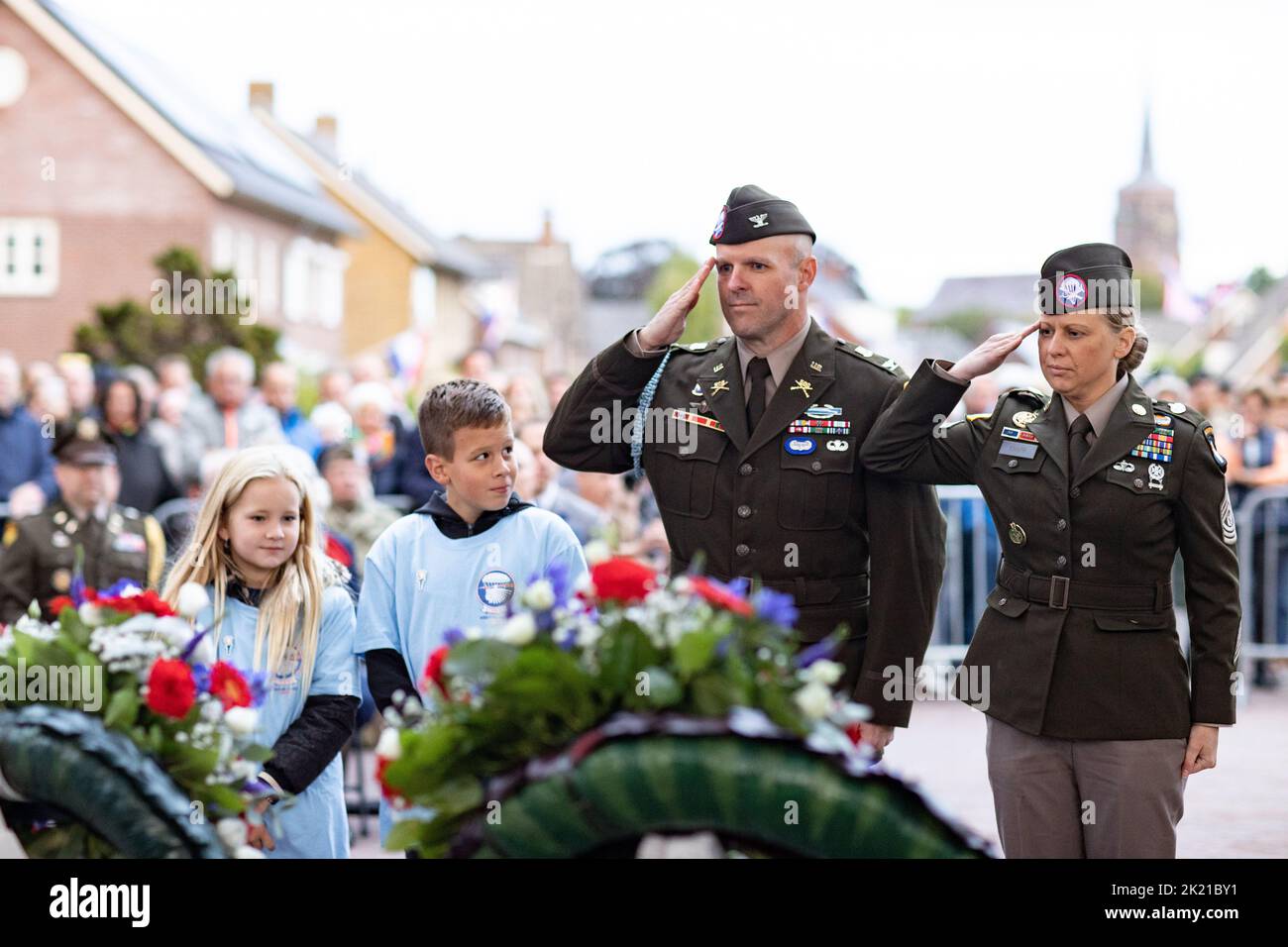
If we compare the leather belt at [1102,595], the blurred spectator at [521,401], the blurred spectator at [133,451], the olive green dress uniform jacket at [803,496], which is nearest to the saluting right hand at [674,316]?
the olive green dress uniform jacket at [803,496]

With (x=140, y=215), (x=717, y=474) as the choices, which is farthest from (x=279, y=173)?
(x=717, y=474)

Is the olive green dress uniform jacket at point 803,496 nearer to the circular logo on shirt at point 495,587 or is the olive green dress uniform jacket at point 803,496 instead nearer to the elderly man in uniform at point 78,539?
the circular logo on shirt at point 495,587

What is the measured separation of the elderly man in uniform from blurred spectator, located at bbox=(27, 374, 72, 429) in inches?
119

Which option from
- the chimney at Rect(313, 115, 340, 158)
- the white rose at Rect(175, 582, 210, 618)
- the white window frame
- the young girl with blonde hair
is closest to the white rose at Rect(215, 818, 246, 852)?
the white rose at Rect(175, 582, 210, 618)

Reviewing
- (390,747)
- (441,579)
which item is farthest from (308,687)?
(390,747)

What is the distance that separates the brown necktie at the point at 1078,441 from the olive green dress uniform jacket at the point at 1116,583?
0.03 metres

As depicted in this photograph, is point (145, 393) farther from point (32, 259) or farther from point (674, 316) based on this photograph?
point (32, 259)

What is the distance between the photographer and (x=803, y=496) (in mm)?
4457

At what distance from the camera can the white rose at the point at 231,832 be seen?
3.15m

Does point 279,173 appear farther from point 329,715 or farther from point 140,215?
point 329,715

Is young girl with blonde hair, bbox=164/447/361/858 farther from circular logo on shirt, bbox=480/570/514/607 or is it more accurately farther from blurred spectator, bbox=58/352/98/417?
blurred spectator, bbox=58/352/98/417

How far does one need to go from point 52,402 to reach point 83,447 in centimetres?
332
